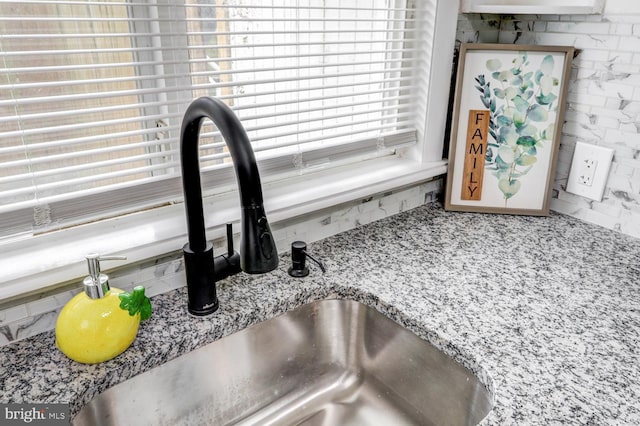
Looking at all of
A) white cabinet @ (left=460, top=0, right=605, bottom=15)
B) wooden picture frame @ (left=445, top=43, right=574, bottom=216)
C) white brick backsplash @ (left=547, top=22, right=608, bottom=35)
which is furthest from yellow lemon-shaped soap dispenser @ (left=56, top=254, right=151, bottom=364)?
white brick backsplash @ (left=547, top=22, right=608, bottom=35)

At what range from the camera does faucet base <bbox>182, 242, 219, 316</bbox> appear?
0.86m

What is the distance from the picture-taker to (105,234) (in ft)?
3.08

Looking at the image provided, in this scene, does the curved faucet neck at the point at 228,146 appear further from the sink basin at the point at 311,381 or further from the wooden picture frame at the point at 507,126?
the wooden picture frame at the point at 507,126

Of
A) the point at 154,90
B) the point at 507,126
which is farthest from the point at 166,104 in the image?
the point at 507,126

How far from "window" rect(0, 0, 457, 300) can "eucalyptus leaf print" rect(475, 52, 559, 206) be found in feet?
0.40

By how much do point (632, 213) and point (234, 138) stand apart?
1025 millimetres

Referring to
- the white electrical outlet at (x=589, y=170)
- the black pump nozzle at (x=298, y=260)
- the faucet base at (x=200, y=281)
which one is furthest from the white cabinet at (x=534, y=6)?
the faucet base at (x=200, y=281)

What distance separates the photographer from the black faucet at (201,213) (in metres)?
0.70

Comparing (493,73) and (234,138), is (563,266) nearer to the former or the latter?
(493,73)

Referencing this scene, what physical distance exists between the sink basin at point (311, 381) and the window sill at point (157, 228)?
20 cm

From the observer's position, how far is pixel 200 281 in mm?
877

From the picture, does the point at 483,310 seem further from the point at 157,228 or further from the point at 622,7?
the point at 622,7

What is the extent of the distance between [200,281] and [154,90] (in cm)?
35

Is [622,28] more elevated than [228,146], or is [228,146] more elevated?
[622,28]
